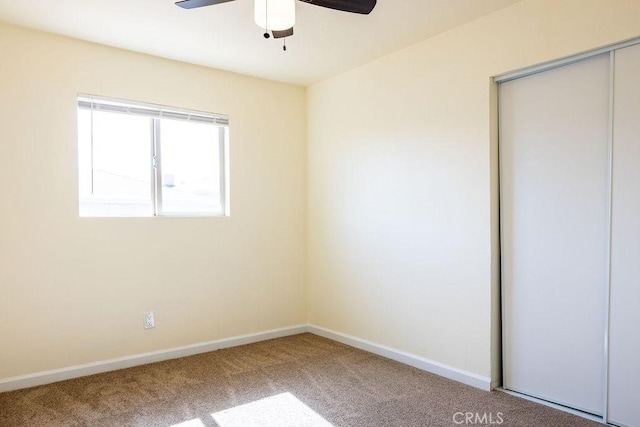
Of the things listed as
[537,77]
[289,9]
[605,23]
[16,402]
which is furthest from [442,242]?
[16,402]

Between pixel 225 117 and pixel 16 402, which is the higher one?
pixel 225 117

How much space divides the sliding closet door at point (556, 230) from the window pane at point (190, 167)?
2.45 m

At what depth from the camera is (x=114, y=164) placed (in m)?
3.41

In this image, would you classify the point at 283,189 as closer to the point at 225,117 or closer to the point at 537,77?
the point at 225,117

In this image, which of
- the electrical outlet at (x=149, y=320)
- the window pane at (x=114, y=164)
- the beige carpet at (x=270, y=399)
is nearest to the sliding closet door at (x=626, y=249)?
the beige carpet at (x=270, y=399)

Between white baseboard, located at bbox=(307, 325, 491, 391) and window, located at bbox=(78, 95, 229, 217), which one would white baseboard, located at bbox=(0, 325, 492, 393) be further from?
window, located at bbox=(78, 95, 229, 217)

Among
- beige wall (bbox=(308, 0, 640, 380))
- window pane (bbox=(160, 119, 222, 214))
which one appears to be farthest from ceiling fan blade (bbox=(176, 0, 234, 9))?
beige wall (bbox=(308, 0, 640, 380))

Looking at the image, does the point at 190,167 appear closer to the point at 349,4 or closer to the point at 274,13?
the point at 274,13

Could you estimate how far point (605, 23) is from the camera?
2.31 meters

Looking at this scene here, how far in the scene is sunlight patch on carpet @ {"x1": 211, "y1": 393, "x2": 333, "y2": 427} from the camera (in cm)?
244

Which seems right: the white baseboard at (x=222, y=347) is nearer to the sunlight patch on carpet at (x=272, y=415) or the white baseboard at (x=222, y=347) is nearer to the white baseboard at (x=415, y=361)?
the white baseboard at (x=415, y=361)

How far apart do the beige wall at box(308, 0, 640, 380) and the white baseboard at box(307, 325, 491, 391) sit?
0.05 meters

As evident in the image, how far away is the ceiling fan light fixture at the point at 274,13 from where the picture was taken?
207cm

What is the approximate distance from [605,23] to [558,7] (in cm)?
29
